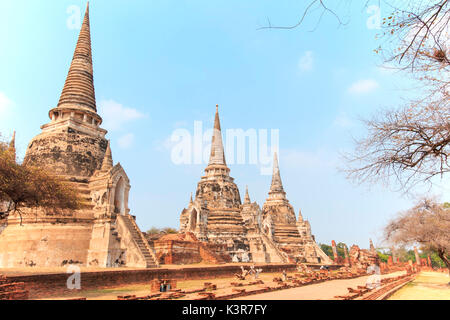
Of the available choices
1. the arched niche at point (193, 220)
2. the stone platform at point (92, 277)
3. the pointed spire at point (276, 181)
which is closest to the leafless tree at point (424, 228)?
the stone platform at point (92, 277)

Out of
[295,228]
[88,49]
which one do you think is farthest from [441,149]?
[295,228]

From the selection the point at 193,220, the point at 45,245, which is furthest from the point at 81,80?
the point at 193,220

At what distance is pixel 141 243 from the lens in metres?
16.4

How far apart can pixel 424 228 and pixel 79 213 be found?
61.2ft

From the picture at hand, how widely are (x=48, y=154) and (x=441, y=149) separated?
770 inches

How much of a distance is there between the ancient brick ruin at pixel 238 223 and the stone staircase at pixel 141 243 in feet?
35.4

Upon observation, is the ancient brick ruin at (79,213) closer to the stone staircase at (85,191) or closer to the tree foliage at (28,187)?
the stone staircase at (85,191)

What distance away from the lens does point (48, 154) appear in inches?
745

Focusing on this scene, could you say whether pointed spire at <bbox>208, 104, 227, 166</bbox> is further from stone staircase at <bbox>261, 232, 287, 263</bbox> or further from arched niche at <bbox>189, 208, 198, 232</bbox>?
stone staircase at <bbox>261, 232, 287, 263</bbox>

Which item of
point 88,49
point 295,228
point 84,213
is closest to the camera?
point 84,213

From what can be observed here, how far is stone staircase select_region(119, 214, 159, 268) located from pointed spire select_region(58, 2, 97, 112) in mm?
8919

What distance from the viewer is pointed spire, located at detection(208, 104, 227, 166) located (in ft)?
110
